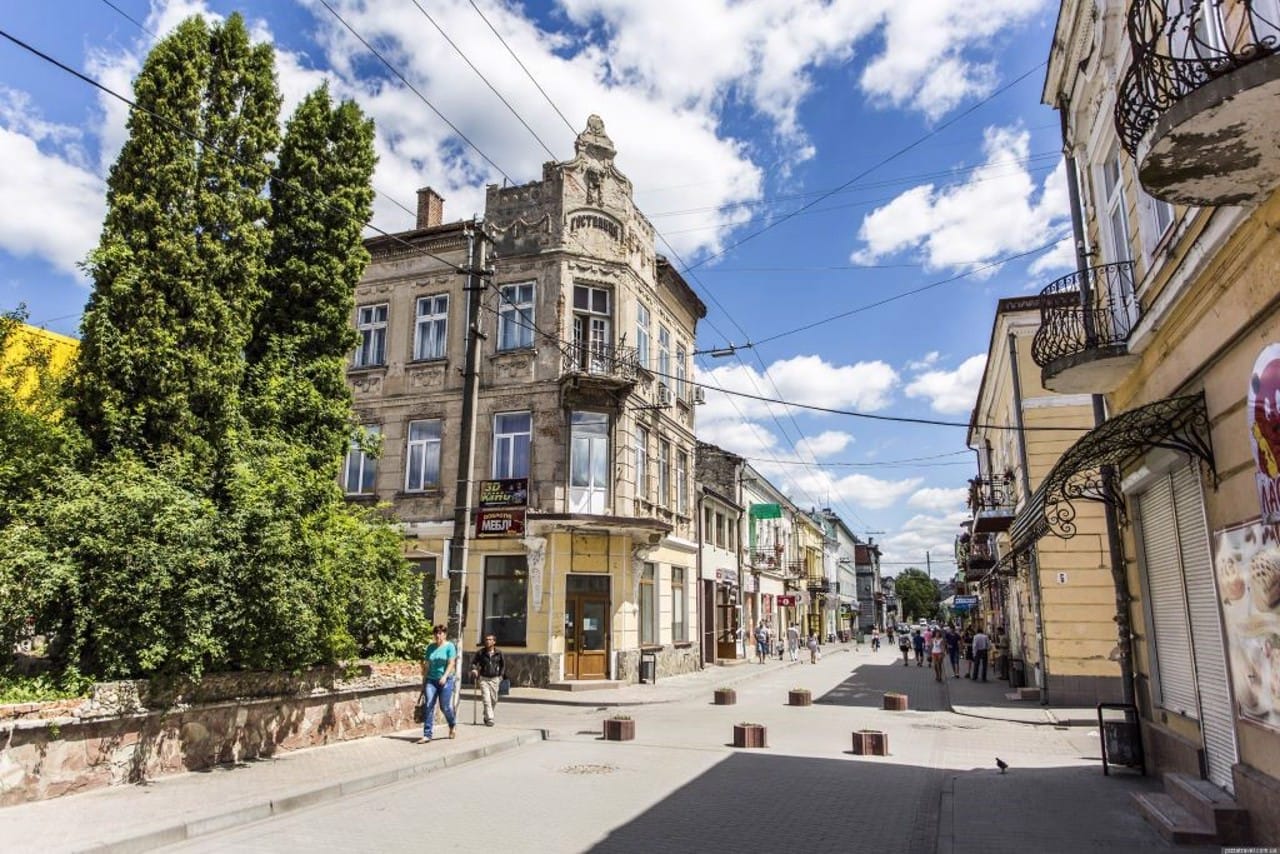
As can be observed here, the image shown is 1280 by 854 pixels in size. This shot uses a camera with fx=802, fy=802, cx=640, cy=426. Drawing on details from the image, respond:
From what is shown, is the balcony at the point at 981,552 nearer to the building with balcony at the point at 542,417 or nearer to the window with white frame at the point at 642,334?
the building with balcony at the point at 542,417

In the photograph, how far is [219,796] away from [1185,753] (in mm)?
9977

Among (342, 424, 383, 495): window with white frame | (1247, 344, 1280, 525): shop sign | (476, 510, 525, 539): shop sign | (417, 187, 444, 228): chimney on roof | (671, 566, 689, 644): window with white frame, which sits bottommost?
(671, 566, 689, 644): window with white frame

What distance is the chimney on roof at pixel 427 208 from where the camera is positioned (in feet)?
86.7

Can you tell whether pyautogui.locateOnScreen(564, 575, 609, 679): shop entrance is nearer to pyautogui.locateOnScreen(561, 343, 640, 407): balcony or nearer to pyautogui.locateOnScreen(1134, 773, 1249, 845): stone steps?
pyautogui.locateOnScreen(561, 343, 640, 407): balcony

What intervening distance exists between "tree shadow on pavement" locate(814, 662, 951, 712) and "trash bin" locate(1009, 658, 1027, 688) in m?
2.01

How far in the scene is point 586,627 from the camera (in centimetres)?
2227

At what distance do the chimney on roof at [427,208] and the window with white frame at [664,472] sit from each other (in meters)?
10.5

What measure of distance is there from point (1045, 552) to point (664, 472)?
1190 cm

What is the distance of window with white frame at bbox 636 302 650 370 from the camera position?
25081mm

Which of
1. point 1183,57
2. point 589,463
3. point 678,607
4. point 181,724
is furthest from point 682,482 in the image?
point 1183,57

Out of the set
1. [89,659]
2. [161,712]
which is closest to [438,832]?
[161,712]

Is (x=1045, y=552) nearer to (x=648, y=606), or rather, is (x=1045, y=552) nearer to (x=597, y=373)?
(x=648, y=606)

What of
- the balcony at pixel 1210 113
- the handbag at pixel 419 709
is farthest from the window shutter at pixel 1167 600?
the handbag at pixel 419 709

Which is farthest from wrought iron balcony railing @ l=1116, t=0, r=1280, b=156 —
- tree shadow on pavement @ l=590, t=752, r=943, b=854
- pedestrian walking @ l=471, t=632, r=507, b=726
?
pedestrian walking @ l=471, t=632, r=507, b=726
